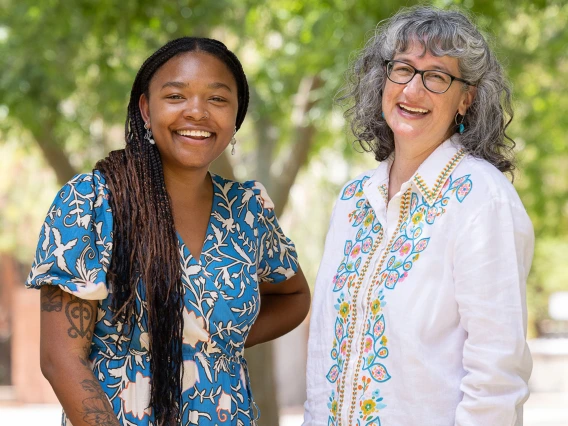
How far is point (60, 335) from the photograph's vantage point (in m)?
2.64

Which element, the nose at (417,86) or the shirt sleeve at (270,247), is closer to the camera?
the nose at (417,86)

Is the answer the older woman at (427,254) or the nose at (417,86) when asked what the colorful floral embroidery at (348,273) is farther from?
the nose at (417,86)

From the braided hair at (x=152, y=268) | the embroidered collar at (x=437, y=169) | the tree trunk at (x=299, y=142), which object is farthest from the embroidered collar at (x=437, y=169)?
the tree trunk at (x=299, y=142)

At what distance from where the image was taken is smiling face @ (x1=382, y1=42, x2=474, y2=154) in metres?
2.80

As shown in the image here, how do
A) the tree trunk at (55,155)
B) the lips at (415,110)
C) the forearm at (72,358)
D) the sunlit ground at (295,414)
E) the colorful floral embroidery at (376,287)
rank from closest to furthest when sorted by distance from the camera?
the forearm at (72,358), the colorful floral embroidery at (376,287), the lips at (415,110), the tree trunk at (55,155), the sunlit ground at (295,414)

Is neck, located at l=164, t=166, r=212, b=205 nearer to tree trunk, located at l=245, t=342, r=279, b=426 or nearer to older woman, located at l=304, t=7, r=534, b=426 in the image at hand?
older woman, located at l=304, t=7, r=534, b=426

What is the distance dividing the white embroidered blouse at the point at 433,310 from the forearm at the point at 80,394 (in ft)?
2.44

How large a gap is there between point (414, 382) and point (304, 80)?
19.6 feet

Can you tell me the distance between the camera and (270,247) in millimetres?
3346

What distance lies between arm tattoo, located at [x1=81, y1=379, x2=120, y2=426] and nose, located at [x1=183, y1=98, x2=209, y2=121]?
3.02ft

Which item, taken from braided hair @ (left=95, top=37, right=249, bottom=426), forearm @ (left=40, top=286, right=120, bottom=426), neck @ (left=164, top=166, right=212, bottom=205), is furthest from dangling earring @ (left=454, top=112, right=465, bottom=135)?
forearm @ (left=40, top=286, right=120, bottom=426)

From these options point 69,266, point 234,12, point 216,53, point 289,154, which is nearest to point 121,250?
point 69,266

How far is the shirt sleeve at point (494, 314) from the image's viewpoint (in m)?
2.52

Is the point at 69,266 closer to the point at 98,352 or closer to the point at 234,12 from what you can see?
the point at 98,352
